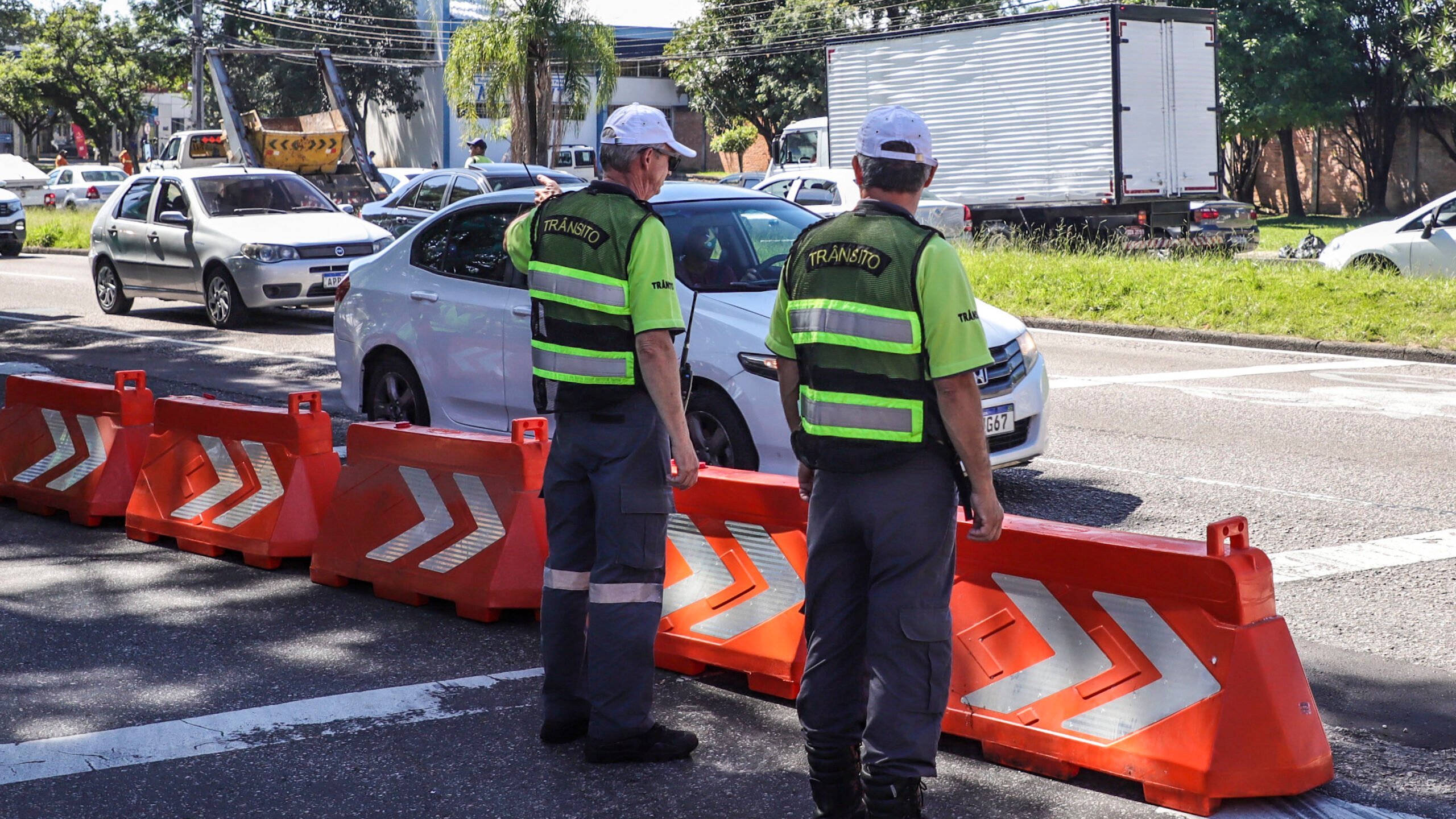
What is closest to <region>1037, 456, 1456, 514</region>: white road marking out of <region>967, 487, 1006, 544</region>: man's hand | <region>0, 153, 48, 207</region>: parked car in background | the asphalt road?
the asphalt road

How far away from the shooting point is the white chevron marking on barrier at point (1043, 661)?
418 centimetres

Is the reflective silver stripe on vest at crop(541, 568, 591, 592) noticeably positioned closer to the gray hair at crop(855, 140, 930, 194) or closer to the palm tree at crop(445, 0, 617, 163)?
the gray hair at crop(855, 140, 930, 194)

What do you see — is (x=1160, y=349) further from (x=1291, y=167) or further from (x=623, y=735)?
(x=1291, y=167)

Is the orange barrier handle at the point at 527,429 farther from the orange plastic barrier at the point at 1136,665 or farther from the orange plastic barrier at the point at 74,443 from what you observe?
the orange plastic barrier at the point at 74,443

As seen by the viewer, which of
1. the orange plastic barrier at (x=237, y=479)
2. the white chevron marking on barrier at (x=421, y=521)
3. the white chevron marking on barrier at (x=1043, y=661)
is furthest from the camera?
the orange plastic barrier at (x=237, y=479)

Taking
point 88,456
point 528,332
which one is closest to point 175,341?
point 88,456

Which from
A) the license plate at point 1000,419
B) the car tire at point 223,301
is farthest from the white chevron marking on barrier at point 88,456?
the car tire at point 223,301

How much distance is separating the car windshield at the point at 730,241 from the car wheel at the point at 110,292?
39.0 feet

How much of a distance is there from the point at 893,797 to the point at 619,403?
1.40m

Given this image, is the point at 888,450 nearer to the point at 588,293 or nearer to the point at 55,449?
the point at 588,293

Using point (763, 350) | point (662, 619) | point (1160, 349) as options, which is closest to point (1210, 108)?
point (1160, 349)

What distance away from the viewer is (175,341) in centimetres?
1496

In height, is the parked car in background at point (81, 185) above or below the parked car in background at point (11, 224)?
above

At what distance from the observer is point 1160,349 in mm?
14328
